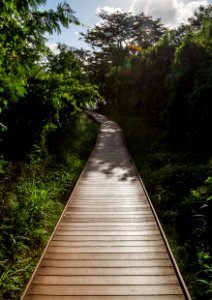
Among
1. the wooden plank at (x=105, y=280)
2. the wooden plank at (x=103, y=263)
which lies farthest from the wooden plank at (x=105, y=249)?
the wooden plank at (x=105, y=280)

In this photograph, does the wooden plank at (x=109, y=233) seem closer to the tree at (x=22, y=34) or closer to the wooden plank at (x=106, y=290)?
the wooden plank at (x=106, y=290)

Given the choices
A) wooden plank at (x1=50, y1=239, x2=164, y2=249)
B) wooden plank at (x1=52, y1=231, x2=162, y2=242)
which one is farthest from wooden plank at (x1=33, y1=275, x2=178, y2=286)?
wooden plank at (x1=52, y1=231, x2=162, y2=242)

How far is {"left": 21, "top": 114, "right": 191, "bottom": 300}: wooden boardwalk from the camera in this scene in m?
4.19

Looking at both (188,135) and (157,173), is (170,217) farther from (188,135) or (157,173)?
(188,135)

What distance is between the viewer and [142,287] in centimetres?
426

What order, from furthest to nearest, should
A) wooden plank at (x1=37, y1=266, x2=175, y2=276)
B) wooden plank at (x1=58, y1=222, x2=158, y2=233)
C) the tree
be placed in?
wooden plank at (x1=58, y1=222, x2=158, y2=233) < wooden plank at (x1=37, y1=266, x2=175, y2=276) < the tree

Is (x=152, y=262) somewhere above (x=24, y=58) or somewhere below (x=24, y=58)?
below

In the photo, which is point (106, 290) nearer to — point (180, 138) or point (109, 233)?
point (109, 233)

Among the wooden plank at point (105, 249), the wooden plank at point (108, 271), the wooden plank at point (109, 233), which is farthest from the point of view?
the wooden plank at point (109, 233)

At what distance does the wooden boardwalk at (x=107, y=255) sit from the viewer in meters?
4.19

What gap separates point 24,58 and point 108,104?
33374mm

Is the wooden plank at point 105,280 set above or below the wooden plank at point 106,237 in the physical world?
above

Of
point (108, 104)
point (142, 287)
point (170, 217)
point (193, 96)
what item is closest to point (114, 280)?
point (142, 287)

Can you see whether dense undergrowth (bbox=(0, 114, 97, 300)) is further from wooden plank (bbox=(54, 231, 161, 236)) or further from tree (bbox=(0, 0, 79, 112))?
tree (bbox=(0, 0, 79, 112))
